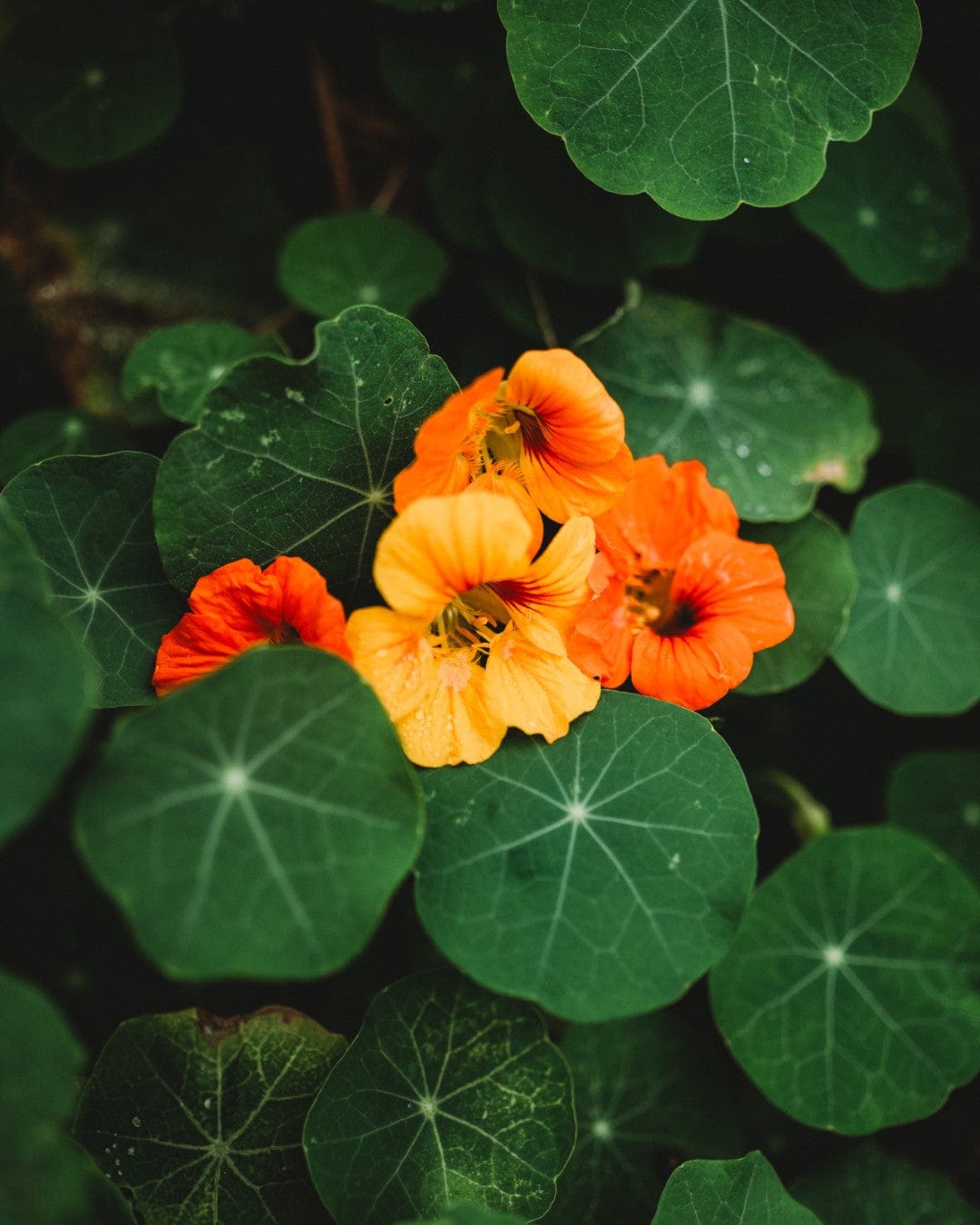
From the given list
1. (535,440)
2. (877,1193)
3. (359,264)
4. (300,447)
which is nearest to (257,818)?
(300,447)

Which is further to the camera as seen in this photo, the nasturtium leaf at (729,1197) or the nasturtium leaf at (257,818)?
the nasturtium leaf at (729,1197)

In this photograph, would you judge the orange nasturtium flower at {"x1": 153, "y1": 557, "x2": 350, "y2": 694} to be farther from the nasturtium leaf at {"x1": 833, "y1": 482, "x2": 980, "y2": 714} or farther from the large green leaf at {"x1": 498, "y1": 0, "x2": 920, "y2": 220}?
the nasturtium leaf at {"x1": 833, "y1": 482, "x2": 980, "y2": 714}

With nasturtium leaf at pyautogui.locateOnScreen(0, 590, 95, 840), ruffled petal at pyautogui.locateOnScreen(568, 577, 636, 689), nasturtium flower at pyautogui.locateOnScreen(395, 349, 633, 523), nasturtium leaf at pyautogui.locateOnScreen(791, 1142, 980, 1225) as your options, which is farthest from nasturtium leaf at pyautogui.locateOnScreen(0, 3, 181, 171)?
nasturtium leaf at pyautogui.locateOnScreen(791, 1142, 980, 1225)

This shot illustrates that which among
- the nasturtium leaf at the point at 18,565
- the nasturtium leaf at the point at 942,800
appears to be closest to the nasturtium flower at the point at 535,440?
the nasturtium leaf at the point at 18,565

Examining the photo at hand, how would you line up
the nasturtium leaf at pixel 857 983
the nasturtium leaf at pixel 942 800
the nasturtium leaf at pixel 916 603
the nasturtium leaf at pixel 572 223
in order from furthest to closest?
the nasturtium leaf at pixel 942 800
the nasturtium leaf at pixel 916 603
the nasturtium leaf at pixel 572 223
the nasturtium leaf at pixel 857 983

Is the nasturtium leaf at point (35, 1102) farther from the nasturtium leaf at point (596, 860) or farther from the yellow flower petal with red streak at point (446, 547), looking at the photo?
the yellow flower petal with red streak at point (446, 547)

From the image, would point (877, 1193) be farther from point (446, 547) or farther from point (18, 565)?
point (18, 565)

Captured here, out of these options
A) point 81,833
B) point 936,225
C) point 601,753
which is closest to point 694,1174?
point 601,753
